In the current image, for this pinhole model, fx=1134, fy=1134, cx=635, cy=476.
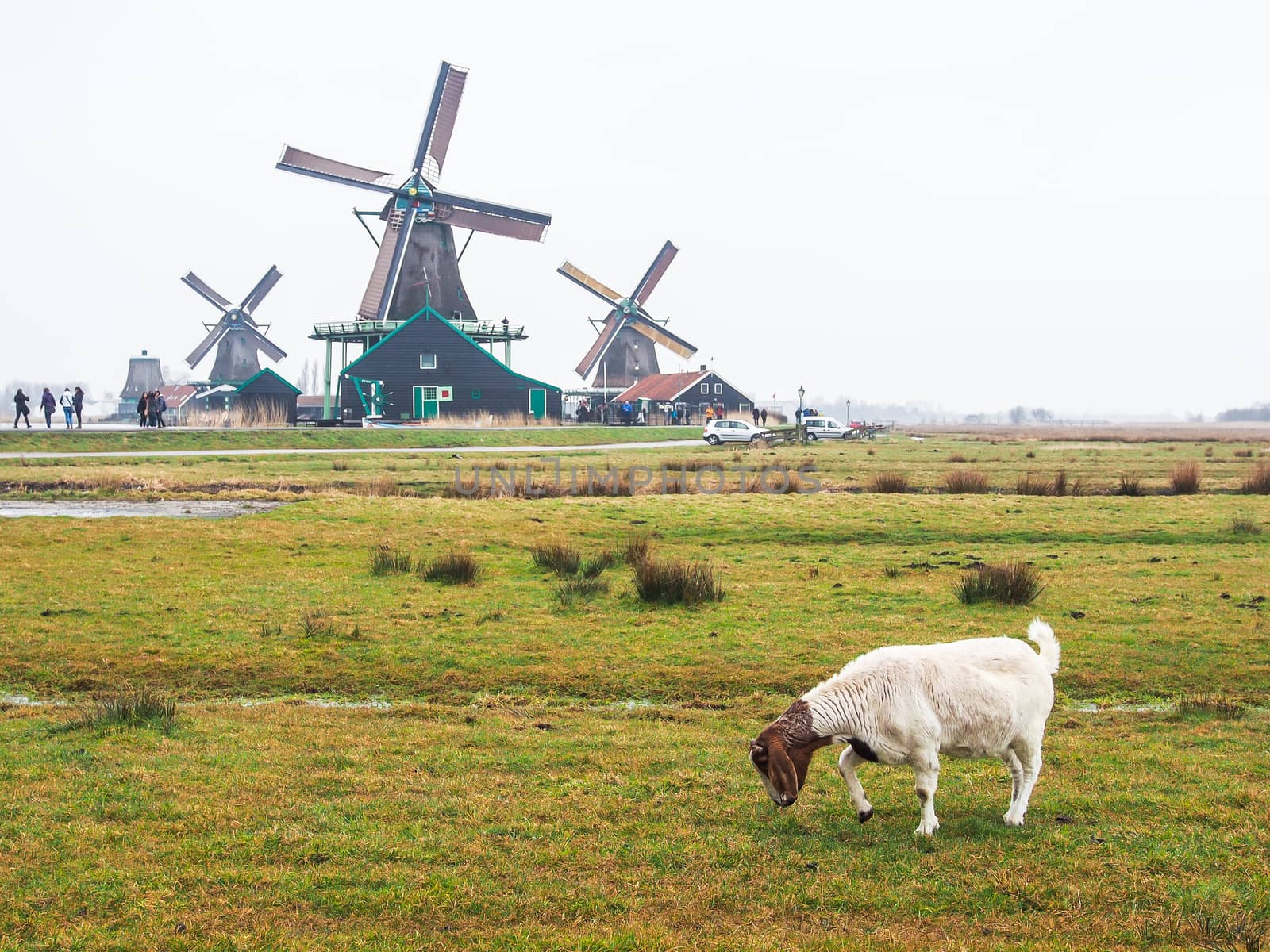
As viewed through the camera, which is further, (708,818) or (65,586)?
(65,586)

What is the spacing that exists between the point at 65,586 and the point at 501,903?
1406 cm

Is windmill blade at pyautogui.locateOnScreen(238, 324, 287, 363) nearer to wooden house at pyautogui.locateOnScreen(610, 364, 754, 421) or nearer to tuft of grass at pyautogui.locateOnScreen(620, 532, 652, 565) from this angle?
wooden house at pyautogui.locateOnScreen(610, 364, 754, 421)

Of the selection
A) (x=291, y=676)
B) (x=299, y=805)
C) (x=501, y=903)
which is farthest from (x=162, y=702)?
(x=501, y=903)

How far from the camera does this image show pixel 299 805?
28.6 feet

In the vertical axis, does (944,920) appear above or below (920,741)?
below

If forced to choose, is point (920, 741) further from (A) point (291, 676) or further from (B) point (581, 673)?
(A) point (291, 676)

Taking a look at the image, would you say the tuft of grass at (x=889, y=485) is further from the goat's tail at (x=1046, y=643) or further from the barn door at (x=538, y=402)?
the barn door at (x=538, y=402)

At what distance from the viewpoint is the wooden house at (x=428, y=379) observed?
73938 mm

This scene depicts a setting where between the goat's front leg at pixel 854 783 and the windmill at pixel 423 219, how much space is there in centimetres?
7143

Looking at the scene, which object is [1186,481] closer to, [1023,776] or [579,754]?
[1023,776]

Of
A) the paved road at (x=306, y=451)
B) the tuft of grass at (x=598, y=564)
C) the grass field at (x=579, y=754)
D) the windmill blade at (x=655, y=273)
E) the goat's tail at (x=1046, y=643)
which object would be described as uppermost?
the windmill blade at (x=655, y=273)

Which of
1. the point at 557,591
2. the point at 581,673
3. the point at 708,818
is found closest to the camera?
the point at 708,818

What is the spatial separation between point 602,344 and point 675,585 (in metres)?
91.0

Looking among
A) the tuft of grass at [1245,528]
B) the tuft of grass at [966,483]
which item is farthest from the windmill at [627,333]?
the tuft of grass at [1245,528]
